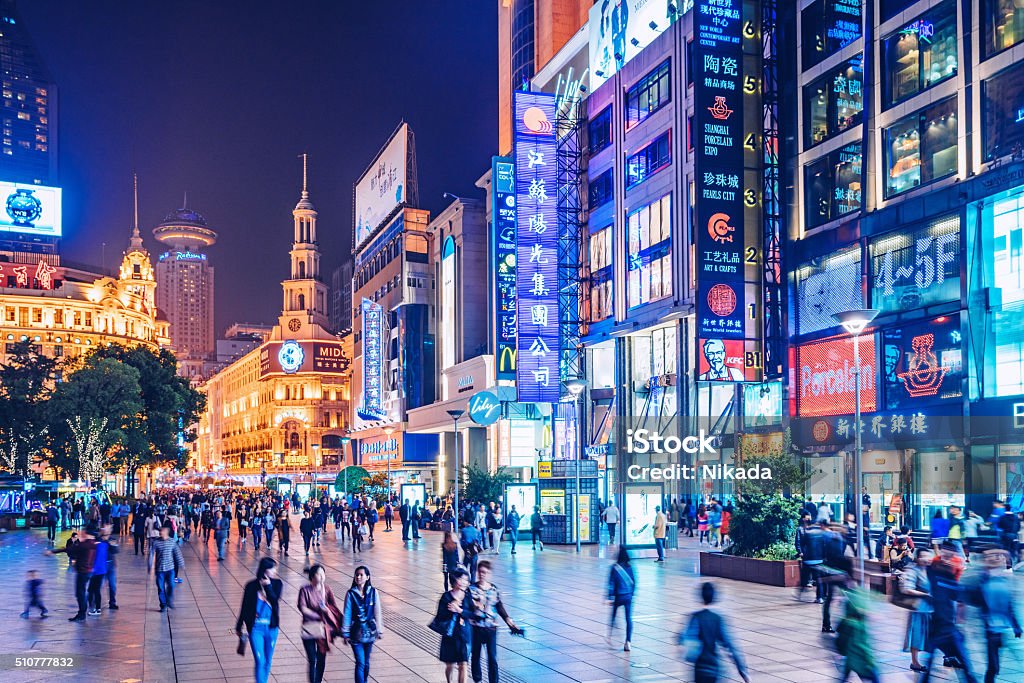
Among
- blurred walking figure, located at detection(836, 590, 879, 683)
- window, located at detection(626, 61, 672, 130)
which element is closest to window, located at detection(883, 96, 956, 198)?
window, located at detection(626, 61, 672, 130)

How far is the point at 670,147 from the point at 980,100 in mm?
18713

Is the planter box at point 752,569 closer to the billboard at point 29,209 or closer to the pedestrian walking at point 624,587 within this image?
the pedestrian walking at point 624,587

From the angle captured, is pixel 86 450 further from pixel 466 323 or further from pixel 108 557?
pixel 108 557

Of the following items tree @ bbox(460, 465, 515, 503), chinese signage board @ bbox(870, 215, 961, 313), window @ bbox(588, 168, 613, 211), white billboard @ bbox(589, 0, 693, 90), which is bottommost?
tree @ bbox(460, 465, 515, 503)

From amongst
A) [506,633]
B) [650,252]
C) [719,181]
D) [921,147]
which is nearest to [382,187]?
[650,252]

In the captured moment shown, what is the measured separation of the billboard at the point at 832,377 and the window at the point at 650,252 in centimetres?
961

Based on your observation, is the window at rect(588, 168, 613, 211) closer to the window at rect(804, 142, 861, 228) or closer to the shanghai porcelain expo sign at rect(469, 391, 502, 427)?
the shanghai porcelain expo sign at rect(469, 391, 502, 427)

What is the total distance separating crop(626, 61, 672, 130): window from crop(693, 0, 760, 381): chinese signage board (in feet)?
26.8

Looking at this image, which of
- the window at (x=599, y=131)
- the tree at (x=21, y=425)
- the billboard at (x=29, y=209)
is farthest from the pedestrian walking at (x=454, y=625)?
the billboard at (x=29, y=209)

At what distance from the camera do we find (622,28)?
57.6 m

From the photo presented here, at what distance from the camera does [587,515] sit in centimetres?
3753

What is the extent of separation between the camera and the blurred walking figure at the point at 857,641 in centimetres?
1070

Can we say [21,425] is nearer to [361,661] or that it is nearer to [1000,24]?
[1000,24]

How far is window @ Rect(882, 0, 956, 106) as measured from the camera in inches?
1401
